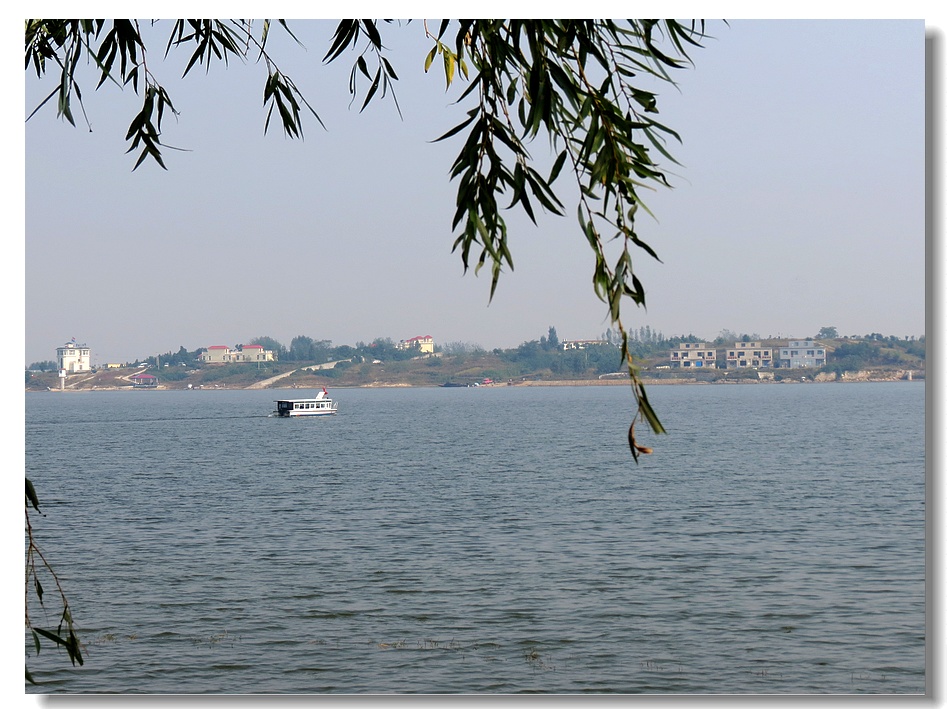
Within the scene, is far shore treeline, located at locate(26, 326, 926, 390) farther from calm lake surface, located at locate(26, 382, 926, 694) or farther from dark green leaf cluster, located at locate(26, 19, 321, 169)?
dark green leaf cluster, located at locate(26, 19, 321, 169)

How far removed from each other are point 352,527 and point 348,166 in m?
9.73

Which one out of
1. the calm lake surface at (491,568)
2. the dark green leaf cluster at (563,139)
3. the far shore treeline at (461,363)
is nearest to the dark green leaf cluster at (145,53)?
the dark green leaf cluster at (563,139)

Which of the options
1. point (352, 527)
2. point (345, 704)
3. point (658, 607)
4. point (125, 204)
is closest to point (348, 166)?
point (125, 204)

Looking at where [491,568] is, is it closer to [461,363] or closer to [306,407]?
[461,363]

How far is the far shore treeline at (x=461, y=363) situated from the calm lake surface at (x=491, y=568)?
7.23ft

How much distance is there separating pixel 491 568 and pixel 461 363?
7.67 metres

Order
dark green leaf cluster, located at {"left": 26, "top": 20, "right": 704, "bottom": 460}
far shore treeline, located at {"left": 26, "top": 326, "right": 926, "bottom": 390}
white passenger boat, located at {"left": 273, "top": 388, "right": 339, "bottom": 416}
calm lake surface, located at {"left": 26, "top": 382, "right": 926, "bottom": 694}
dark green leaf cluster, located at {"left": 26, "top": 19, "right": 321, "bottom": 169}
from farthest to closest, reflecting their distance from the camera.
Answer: white passenger boat, located at {"left": 273, "top": 388, "right": 339, "bottom": 416} → far shore treeline, located at {"left": 26, "top": 326, "right": 926, "bottom": 390} → calm lake surface, located at {"left": 26, "top": 382, "right": 926, "bottom": 694} → dark green leaf cluster, located at {"left": 26, "top": 19, "right": 321, "bottom": 169} → dark green leaf cluster, located at {"left": 26, "top": 20, "right": 704, "bottom": 460}

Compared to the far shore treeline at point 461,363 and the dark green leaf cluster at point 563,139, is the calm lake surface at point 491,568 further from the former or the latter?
the dark green leaf cluster at point 563,139

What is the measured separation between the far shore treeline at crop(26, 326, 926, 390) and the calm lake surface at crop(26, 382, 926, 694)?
7.23ft

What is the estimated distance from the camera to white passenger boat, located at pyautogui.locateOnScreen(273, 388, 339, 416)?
2007 inches

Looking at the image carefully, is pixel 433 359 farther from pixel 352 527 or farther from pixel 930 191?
pixel 930 191

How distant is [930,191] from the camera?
11.5 ft

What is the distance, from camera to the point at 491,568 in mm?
13117

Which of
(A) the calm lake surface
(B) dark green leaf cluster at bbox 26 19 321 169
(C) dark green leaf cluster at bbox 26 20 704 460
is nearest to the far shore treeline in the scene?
(A) the calm lake surface
